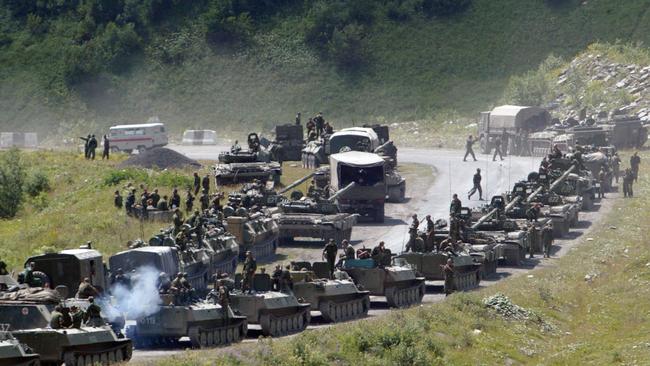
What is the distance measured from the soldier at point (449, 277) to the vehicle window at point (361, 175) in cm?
1616

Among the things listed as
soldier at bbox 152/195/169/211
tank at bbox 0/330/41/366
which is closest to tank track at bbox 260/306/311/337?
tank at bbox 0/330/41/366

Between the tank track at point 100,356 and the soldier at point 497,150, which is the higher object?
the soldier at point 497,150

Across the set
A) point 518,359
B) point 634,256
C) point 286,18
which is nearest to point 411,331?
point 518,359

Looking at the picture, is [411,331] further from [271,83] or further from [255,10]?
[255,10]

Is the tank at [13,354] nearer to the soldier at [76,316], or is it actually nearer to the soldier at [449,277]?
the soldier at [76,316]

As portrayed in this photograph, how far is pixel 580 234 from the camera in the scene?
6116cm

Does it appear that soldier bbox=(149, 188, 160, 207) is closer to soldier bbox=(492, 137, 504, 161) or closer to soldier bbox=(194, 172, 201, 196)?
soldier bbox=(194, 172, 201, 196)

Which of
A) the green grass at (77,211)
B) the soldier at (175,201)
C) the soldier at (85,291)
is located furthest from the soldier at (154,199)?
the soldier at (85,291)

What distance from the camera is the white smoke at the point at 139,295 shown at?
36469 millimetres

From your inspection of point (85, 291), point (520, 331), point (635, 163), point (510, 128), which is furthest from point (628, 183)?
point (85, 291)

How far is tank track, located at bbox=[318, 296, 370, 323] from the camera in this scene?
133 feet

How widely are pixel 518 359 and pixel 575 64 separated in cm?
7265

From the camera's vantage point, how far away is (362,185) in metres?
62.6

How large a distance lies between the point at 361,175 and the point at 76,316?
102ft
